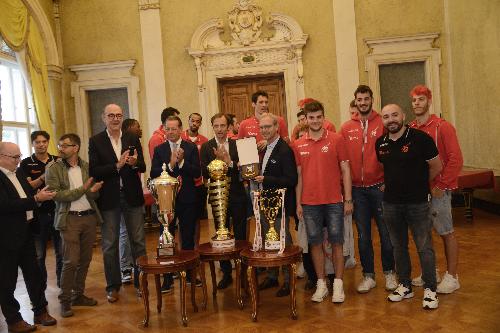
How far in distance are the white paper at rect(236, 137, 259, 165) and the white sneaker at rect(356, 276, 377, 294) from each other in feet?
4.41

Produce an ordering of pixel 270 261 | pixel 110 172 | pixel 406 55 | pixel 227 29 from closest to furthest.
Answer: pixel 270 261
pixel 110 172
pixel 406 55
pixel 227 29

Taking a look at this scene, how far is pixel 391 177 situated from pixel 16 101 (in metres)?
6.45

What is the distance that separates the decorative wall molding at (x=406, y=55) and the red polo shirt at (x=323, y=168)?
513 centimetres

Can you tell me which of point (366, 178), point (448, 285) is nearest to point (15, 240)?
point (366, 178)

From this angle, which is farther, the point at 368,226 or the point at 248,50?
the point at 248,50

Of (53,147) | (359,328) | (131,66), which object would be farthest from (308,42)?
(359,328)

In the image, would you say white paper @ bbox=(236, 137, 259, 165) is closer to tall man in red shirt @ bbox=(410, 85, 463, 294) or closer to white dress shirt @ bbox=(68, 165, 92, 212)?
tall man in red shirt @ bbox=(410, 85, 463, 294)

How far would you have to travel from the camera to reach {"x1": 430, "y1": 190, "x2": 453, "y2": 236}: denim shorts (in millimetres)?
3764

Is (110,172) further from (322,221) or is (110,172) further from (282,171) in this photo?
(322,221)

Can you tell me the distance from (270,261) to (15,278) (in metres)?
1.90

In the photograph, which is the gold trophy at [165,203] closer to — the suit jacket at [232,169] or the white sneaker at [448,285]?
the suit jacket at [232,169]

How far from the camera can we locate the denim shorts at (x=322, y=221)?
3822mm

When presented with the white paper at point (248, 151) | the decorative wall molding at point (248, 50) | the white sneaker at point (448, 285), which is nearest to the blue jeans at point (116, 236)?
the white paper at point (248, 151)

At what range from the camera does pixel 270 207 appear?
374cm
